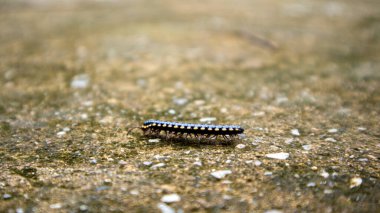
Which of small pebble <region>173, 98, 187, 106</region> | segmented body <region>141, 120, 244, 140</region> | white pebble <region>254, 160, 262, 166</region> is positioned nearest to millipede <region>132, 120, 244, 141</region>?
segmented body <region>141, 120, 244, 140</region>

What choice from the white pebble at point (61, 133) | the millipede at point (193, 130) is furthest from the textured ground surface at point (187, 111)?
the millipede at point (193, 130)

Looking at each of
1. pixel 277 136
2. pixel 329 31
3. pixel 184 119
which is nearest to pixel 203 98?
pixel 184 119

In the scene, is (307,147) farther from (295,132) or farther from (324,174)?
(324,174)

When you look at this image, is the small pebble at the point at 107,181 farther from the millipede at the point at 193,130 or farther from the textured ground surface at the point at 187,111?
the millipede at the point at 193,130

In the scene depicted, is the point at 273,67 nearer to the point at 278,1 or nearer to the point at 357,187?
the point at 357,187

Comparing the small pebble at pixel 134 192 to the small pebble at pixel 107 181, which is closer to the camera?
the small pebble at pixel 134 192

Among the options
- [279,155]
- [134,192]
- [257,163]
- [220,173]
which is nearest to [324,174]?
[279,155]
